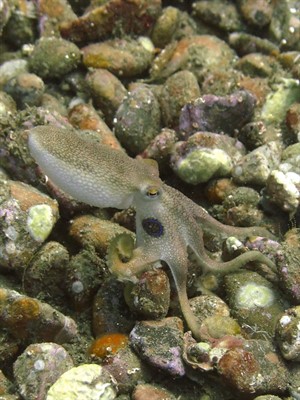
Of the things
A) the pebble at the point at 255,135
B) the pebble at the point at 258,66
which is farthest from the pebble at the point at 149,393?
the pebble at the point at 258,66

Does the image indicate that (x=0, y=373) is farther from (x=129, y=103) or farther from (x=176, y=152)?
(x=129, y=103)

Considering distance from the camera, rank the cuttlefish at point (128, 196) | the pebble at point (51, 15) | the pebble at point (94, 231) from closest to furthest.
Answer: the cuttlefish at point (128, 196) → the pebble at point (94, 231) → the pebble at point (51, 15)

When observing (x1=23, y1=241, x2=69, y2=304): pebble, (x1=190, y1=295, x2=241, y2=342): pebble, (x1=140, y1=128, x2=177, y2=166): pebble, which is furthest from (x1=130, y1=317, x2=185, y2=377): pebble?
(x1=140, y1=128, x2=177, y2=166): pebble

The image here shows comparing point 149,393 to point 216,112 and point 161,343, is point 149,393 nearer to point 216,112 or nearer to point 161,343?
point 161,343

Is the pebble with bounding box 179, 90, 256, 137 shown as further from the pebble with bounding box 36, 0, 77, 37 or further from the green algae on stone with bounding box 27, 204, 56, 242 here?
the pebble with bounding box 36, 0, 77, 37

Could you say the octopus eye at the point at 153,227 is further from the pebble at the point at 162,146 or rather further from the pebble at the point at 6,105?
the pebble at the point at 6,105

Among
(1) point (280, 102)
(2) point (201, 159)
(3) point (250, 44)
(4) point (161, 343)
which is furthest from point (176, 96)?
(4) point (161, 343)
